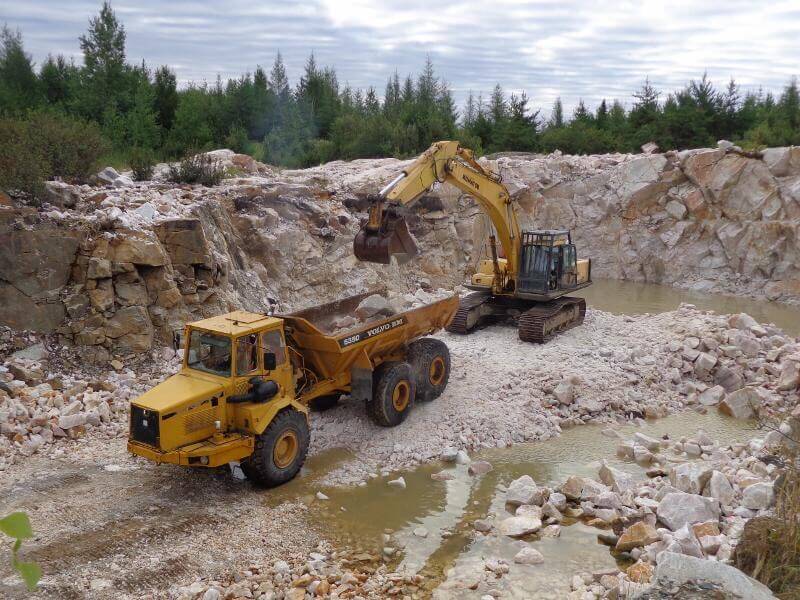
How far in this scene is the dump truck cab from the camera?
23.9 feet

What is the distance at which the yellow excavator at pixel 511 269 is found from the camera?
1206cm

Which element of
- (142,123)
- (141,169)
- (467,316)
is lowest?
(467,316)

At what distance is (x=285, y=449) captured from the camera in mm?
8219

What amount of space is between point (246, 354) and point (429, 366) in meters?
3.25

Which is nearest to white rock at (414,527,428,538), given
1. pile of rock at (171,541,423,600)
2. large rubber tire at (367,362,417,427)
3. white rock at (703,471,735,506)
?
pile of rock at (171,541,423,600)

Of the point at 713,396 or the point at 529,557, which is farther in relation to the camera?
the point at 713,396

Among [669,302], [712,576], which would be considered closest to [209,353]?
[712,576]

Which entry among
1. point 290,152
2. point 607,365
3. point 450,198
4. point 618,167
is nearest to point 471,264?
point 450,198

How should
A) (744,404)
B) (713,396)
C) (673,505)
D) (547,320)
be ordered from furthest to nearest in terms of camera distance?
(547,320) → (713,396) → (744,404) → (673,505)

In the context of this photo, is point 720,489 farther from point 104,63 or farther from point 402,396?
point 104,63

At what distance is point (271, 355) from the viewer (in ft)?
26.2

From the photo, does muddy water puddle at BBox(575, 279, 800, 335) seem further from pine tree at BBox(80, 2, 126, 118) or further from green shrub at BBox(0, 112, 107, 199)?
pine tree at BBox(80, 2, 126, 118)

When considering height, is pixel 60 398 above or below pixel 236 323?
below

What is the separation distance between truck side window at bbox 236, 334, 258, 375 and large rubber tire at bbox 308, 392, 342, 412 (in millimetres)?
2320
